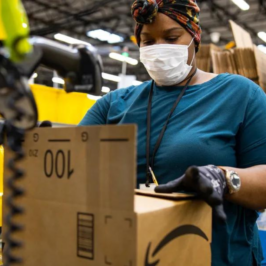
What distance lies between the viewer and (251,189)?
1.09 meters

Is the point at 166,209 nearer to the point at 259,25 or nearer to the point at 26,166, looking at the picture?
the point at 26,166

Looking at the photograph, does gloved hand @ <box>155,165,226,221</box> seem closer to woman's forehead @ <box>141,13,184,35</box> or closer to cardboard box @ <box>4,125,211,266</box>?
cardboard box @ <box>4,125,211,266</box>

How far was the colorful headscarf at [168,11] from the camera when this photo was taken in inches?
50.9

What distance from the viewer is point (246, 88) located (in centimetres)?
127

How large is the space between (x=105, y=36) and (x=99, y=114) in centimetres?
1115

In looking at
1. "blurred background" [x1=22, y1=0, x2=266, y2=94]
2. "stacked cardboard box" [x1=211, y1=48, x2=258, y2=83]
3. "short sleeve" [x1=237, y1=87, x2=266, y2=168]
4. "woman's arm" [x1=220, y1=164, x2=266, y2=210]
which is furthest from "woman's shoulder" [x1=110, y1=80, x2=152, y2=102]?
"blurred background" [x1=22, y1=0, x2=266, y2=94]

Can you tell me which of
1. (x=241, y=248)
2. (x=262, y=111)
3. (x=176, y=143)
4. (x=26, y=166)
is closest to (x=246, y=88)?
(x=262, y=111)

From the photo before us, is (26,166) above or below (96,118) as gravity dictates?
below

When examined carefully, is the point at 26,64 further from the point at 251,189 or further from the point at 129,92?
the point at 129,92

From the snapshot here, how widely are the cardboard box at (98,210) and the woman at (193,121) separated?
0.15m

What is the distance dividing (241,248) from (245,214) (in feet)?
0.36

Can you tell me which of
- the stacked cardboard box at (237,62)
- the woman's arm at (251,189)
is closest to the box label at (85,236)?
the woman's arm at (251,189)

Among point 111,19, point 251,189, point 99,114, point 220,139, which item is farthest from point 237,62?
point 111,19

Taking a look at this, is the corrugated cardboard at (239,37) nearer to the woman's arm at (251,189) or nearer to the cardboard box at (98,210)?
the woman's arm at (251,189)
